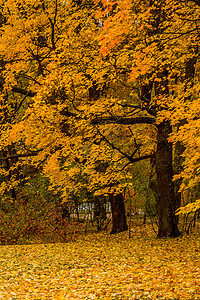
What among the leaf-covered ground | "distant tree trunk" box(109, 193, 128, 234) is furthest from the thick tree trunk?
"distant tree trunk" box(109, 193, 128, 234)

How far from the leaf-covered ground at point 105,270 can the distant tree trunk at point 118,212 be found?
1.55m

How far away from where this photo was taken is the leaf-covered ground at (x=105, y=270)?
640 cm

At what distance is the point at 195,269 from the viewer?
7551 mm

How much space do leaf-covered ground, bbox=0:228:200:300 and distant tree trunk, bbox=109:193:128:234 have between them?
155cm

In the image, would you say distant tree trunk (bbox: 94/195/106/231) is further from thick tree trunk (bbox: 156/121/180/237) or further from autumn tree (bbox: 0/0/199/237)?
thick tree trunk (bbox: 156/121/180/237)

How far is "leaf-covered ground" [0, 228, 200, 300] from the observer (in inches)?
252

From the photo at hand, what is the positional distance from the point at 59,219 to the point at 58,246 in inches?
58.3

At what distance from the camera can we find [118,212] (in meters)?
14.0

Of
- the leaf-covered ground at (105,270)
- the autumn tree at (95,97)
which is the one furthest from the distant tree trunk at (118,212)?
the leaf-covered ground at (105,270)

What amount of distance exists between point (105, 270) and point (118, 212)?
18.9 feet

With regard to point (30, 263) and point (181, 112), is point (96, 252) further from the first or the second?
point (181, 112)

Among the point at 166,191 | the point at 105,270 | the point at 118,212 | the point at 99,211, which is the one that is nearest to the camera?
the point at 105,270

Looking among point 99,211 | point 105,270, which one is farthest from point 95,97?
A: point 105,270

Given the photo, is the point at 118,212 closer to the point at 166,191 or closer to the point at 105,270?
the point at 166,191
